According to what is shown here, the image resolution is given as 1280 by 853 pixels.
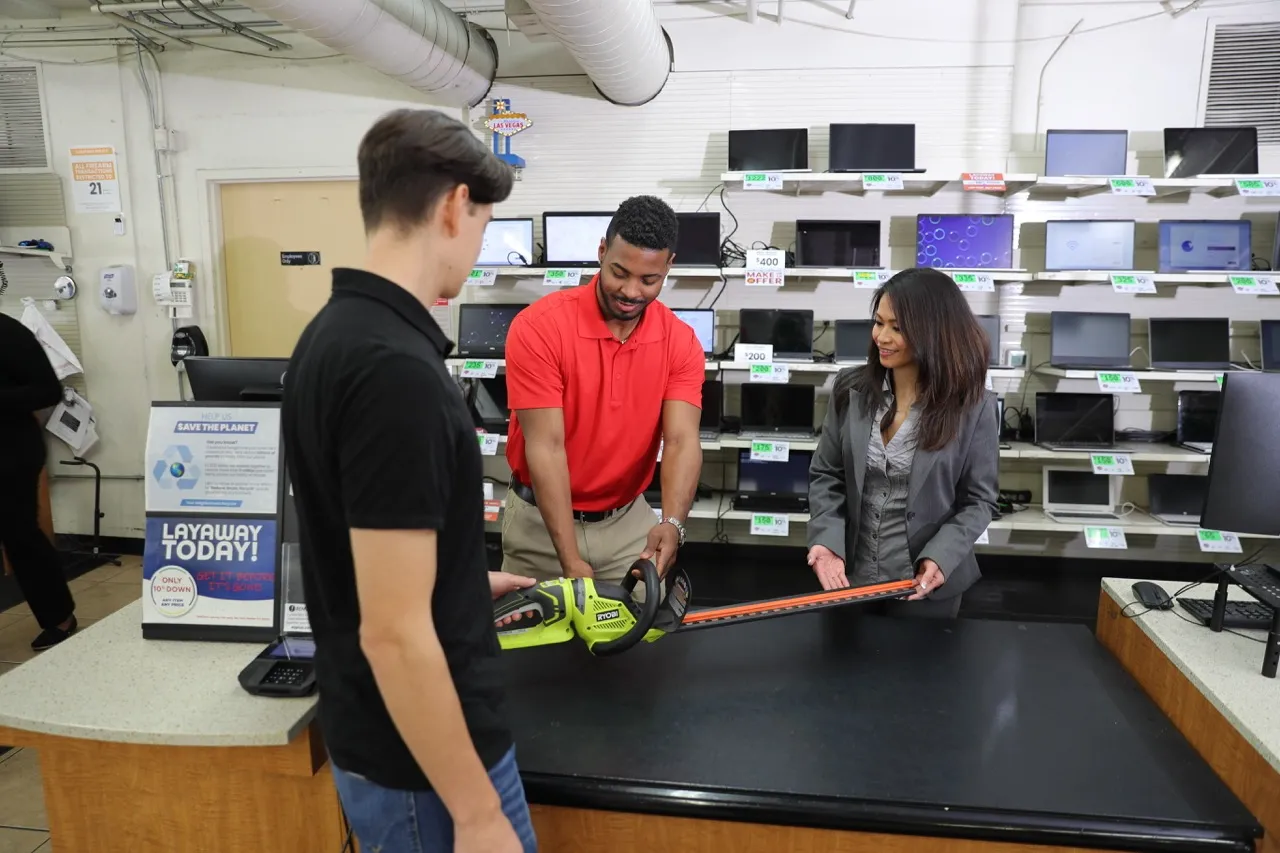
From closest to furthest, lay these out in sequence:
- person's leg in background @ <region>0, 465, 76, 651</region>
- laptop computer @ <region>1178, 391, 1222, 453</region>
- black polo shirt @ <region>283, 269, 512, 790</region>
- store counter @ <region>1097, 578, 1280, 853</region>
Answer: black polo shirt @ <region>283, 269, 512, 790</region>, store counter @ <region>1097, 578, 1280, 853</region>, person's leg in background @ <region>0, 465, 76, 651</region>, laptop computer @ <region>1178, 391, 1222, 453</region>

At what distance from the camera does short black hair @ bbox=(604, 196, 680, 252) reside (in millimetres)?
1555

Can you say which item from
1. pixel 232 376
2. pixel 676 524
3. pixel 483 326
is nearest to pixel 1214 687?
pixel 676 524

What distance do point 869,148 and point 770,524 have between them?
183 centimetres

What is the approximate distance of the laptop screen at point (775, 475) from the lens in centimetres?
362

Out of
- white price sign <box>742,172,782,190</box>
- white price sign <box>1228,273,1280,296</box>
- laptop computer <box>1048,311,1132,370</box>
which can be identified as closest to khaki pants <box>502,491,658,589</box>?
white price sign <box>742,172,782,190</box>

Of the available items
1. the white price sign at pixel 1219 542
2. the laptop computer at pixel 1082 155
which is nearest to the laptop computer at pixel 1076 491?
the white price sign at pixel 1219 542

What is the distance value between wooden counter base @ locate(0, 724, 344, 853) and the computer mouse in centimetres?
166

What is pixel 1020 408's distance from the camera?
12.4 ft

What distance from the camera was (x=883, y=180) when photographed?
3.31m

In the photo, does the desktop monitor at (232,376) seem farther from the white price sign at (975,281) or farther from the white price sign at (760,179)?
the white price sign at (975,281)

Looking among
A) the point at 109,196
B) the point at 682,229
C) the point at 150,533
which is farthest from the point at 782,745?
the point at 109,196

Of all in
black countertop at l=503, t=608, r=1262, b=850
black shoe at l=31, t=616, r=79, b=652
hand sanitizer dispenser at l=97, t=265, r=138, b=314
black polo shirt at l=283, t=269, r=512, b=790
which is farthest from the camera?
hand sanitizer dispenser at l=97, t=265, r=138, b=314

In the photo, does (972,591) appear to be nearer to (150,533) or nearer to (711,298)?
(711,298)

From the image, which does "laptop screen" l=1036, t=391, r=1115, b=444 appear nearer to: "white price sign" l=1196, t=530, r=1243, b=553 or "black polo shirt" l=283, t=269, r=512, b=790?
"white price sign" l=1196, t=530, r=1243, b=553
